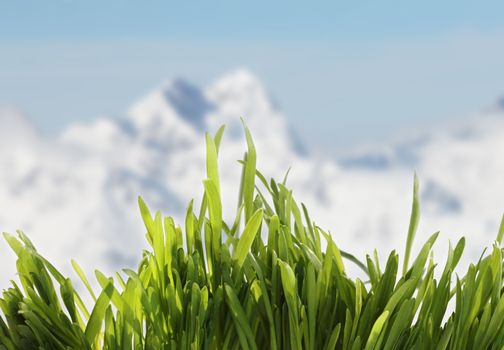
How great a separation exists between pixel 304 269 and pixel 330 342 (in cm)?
7

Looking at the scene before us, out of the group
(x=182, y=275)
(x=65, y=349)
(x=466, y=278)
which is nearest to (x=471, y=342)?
(x=466, y=278)

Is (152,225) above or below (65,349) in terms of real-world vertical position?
above

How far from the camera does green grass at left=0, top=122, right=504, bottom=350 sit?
2.45 feet

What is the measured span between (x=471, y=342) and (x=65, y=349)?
38cm

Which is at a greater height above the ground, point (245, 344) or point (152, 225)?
point (152, 225)

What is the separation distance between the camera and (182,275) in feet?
2.56

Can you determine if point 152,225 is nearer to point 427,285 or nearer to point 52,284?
point 52,284

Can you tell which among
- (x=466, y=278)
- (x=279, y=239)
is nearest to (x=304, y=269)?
(x=279, y=239)

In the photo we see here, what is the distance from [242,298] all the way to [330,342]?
92 millimetres

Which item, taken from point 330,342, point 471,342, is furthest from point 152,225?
point 471,342

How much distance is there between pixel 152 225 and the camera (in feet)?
2.64

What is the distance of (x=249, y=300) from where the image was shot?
76 cm

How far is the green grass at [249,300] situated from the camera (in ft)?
2.45

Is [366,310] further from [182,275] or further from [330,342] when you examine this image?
[182,275]
